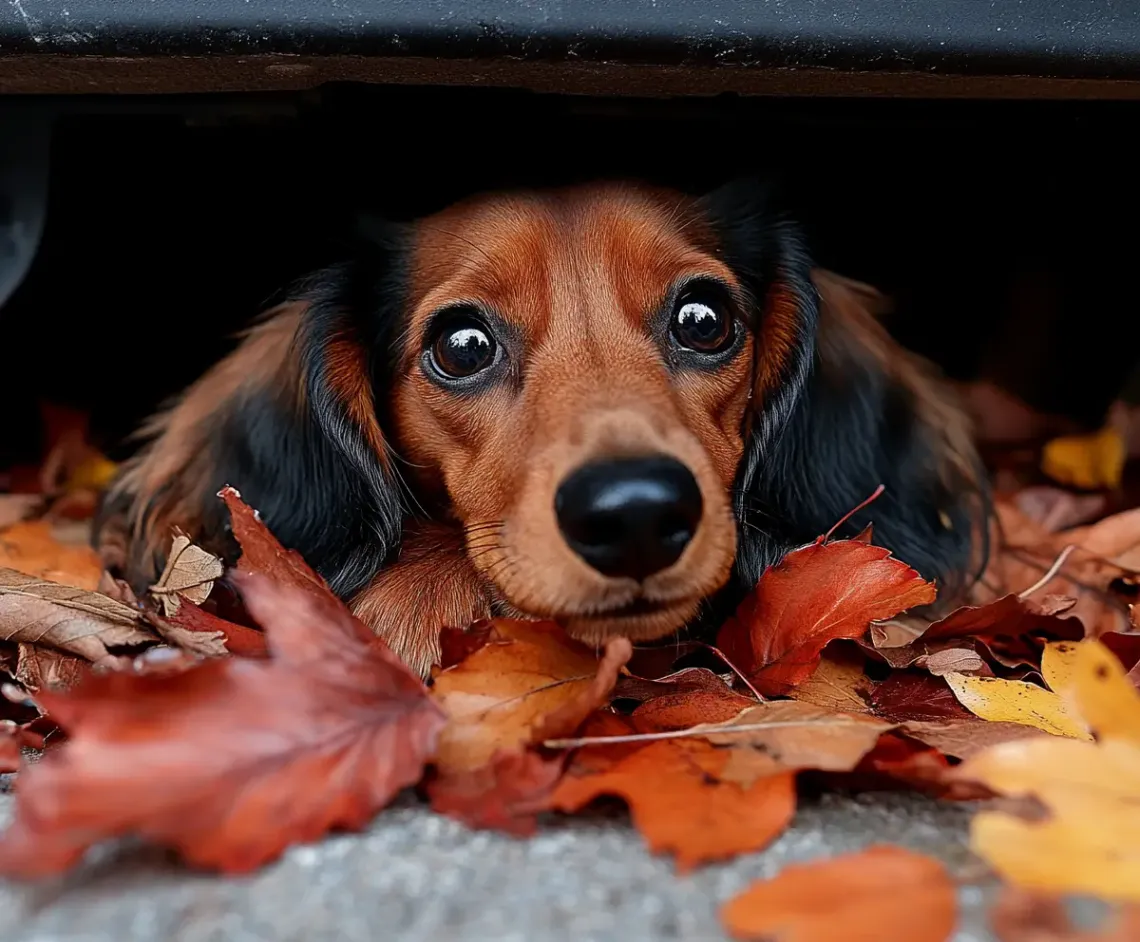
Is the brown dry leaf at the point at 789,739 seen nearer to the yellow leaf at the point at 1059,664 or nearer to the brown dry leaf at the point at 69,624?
the yellow leaf at the point at 1059,664

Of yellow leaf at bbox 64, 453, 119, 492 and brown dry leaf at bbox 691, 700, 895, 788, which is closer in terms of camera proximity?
brown dry leaf at bbox 691, 700, 895, 788

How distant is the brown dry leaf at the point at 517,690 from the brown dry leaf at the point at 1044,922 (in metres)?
0.48

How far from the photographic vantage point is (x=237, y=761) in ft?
3.34

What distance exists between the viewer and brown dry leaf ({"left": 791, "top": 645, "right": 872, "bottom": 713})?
1529 millimetres

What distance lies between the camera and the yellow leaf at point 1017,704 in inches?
57.2

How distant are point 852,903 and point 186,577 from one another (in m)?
1.29

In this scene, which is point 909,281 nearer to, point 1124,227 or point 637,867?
point 1124,227

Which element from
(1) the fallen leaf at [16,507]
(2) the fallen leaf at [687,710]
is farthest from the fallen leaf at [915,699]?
(1) the fallen leaf at [16,507]

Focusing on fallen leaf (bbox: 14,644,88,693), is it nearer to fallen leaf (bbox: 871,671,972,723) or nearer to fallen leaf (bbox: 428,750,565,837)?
fallen leaf (bbox: 428,750,565,837)

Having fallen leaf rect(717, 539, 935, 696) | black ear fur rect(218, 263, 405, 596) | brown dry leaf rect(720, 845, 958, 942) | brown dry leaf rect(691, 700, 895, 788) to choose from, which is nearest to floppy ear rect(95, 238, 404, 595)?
black ear fur rect(218, 263, 405, 596)

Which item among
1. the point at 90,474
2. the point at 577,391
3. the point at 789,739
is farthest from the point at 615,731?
the point at 90,474

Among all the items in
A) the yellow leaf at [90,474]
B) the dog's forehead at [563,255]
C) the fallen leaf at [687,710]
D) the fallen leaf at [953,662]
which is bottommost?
the yellow leaf at [90,474]

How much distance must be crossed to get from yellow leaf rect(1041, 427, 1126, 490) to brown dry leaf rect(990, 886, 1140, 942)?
96.2 inches

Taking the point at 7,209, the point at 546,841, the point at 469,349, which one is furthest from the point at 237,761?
the point at 7,209
